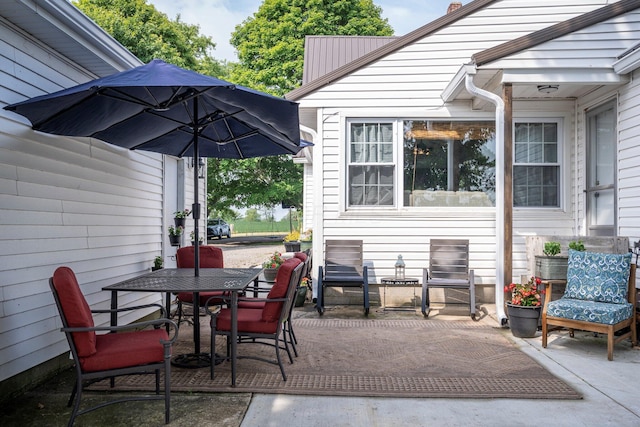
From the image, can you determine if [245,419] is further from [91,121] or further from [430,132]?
[430,132]

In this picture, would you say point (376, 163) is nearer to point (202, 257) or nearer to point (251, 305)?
point (202, 257)

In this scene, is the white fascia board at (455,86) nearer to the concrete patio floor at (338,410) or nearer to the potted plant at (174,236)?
the concrete patio floor at (338,410)

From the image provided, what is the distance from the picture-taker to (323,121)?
23.1 feet

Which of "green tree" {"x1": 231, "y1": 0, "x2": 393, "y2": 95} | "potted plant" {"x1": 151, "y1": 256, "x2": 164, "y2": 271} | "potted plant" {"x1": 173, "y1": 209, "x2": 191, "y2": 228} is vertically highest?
"green tree" {"x1": 231, "y1": 0, "x2": 393, "y2": 95}

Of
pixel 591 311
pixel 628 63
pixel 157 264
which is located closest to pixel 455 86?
pixel 628 63

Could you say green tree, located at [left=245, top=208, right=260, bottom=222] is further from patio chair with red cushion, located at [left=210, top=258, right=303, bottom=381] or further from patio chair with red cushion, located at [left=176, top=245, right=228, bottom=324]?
patio chair with red cushion, located at [left=210, top=258, right=303, bottom=381]

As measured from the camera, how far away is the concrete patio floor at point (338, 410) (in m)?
3.00

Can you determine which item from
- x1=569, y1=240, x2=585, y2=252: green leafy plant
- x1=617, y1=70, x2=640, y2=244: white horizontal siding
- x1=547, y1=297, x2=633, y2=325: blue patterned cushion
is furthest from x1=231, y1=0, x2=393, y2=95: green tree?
x1=547, y1=297, x2=633, y2=325: blue patterned cushion

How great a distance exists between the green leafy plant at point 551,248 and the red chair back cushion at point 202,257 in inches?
152

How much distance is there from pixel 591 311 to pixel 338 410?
274 centimetres

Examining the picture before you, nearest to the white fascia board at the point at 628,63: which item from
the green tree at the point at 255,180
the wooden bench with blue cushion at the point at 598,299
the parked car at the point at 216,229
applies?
the wooden bench with blue cushion at the point at 598,299

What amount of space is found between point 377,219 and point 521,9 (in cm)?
358

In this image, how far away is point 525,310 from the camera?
5.10 metres

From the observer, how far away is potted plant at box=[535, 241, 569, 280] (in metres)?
5.42
